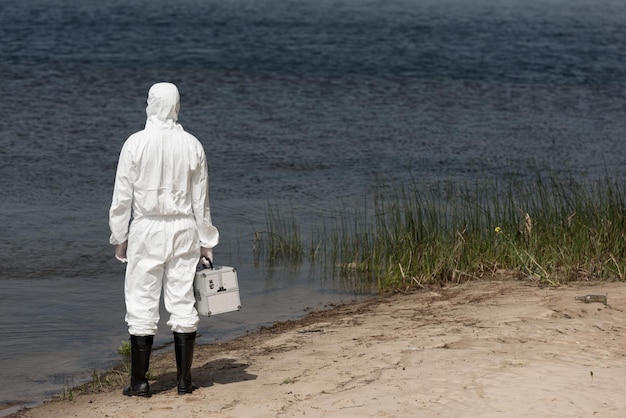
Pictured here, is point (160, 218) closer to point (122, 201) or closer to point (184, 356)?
point (122, 201)

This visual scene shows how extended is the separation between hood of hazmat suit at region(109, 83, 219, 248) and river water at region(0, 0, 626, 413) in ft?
6.20

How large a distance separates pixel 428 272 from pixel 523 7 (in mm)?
40606

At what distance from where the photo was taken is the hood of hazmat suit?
6707 mm

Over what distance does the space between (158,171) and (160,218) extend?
0.93 ft

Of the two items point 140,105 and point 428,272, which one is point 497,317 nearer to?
point 428,272

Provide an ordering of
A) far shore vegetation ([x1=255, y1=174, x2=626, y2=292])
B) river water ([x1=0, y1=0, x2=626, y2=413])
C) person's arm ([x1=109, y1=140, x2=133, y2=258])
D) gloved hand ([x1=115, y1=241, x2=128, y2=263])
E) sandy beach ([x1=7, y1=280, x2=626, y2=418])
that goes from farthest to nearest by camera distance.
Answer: river water ([x1=0, y1=0, x2=626, y2=413]) → far shore vegetation ([x1=255, y1=174, x2=626, y2=292]) → gloved hand ([x1=115, y1=241, x2=128, y2=263]) → person's arm ([x1=109, y1=140, x2=133, y2=258]) → sandy beach ([x1=7, y1=280, x2=626, y2=418])

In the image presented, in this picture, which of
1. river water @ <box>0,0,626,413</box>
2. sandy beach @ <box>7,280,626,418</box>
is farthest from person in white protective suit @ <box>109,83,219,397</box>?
river water @ <box>0,0,626,413</box>

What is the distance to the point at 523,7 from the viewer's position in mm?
49062

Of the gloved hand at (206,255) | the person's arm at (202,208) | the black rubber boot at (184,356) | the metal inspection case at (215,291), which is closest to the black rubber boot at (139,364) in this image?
the black rubber boot at (184,356)

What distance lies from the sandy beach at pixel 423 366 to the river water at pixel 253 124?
1.00 meters

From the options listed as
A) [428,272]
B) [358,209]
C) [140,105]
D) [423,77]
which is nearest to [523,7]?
[423,77]

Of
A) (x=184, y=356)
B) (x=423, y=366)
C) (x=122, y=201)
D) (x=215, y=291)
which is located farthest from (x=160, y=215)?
(x=423, y=366)

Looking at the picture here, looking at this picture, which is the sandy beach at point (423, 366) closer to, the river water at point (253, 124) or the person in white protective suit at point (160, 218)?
the person in white protective suit at point (160, 218)

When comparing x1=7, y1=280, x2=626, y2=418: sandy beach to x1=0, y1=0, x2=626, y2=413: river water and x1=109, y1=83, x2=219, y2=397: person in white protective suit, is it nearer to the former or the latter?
x1=109, y1=83, x2=219, y2=397: person in white protective suit
